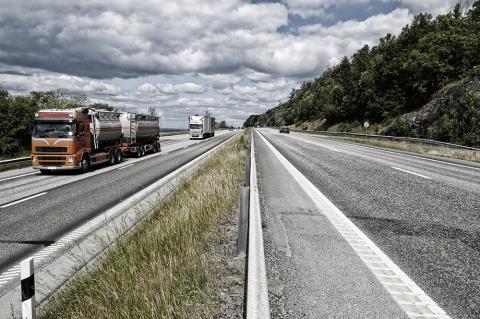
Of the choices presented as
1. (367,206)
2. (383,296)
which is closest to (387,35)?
(367,206)

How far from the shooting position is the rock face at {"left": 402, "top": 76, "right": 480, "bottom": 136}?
2948cm

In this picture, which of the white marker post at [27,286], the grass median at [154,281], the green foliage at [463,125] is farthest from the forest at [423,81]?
the white marker post at [27,286]

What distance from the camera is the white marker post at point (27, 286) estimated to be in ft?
8.71

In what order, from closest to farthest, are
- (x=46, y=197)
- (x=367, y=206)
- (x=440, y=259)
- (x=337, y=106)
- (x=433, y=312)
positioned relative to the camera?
(x=433, y=312)
(x=440, y=259)
(x=367, y=206)
(x=46, y=197)
(x=337, y=106)

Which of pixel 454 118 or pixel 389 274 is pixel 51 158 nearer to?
pixel 389 274

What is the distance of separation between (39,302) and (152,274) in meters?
1.36

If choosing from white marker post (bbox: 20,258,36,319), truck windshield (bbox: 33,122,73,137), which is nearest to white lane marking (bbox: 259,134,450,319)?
white marker post (bbox: 20,258,36,319)

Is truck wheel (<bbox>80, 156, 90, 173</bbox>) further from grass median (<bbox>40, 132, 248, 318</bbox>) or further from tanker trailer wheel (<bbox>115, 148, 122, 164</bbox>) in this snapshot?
grass median (<bbox>40, 132, 248, 318</bbox>)

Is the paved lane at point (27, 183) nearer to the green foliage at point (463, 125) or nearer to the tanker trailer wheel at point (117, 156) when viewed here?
the tanker trailer wheel at point (117, 156)

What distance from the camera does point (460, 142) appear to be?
2719 centimetres

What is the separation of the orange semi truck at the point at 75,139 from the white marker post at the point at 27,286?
13.4 metres

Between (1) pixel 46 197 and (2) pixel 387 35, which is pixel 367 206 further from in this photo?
(2) pixel 387 35

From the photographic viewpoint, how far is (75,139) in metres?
15.4

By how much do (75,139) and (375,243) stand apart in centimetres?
1413
